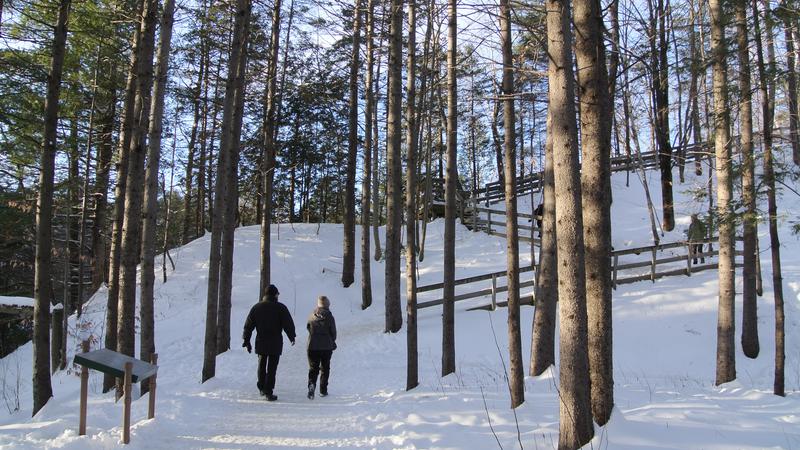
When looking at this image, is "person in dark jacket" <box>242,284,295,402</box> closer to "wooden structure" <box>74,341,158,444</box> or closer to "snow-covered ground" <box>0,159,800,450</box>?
"snow-covered ground" <box>0,159,800,450</box>

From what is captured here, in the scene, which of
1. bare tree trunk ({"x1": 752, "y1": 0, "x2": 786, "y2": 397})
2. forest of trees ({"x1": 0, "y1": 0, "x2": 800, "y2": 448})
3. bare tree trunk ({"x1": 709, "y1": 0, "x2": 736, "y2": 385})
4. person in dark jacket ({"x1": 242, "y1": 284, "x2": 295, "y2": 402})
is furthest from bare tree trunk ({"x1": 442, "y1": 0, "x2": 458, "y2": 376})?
bare tree trunk ({"x1": 752, "y1": 0, "x2": 786, "y2": 397})

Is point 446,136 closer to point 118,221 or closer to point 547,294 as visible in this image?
point 547,294

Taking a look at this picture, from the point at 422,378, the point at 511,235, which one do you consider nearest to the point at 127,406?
the point at 511,235

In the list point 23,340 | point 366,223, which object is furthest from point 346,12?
point 23,340

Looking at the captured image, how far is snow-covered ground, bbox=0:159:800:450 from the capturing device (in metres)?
4.80

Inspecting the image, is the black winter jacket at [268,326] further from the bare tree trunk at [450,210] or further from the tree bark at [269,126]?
the tree bark at [269,126]

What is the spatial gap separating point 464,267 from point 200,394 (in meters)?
13.4

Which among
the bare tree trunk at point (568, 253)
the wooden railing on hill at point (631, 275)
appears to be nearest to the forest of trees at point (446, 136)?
the bare tree trunk at point (568, 253)

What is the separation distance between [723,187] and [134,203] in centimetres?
1024

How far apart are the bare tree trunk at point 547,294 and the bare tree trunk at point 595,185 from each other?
13.1 feet

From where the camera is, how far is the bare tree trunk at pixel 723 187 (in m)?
8.52

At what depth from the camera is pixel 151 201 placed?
8.30 meters

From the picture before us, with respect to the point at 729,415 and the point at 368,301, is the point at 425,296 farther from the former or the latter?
the point at 729,415

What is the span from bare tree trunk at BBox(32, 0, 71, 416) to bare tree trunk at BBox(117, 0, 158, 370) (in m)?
1.31
